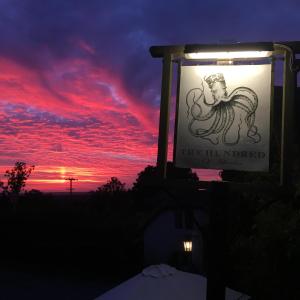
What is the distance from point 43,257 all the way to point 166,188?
26578 millimetres

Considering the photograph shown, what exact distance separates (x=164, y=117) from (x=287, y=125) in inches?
47.4

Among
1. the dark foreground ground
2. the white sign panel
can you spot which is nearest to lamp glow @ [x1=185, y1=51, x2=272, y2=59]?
the white sign panel

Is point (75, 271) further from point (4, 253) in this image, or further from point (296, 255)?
point (296, 255)

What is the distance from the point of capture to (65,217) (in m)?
29.6

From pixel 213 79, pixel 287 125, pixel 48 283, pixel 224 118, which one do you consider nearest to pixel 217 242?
pixel 224 118

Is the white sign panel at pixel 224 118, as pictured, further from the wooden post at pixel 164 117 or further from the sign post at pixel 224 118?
the wooden post at pixel 164 117

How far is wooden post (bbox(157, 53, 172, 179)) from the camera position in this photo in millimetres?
4207

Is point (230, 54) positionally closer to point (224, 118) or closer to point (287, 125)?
point (224, 118)

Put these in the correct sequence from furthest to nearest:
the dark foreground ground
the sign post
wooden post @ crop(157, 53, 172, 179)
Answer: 1. the dark foreground ground
2. wooden post @ crop(157, 53, 172, 179)
3. the sign post

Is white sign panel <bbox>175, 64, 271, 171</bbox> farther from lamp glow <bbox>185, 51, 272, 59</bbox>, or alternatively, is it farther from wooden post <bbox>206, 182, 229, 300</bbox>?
wooden post <bbox>206, 182, 229, 300</bbox>

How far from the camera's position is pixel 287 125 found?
13.0ft

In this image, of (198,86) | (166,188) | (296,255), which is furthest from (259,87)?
(296,255)

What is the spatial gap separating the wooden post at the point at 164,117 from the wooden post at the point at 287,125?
3.70 feet

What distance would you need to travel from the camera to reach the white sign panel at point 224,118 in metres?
3.90
